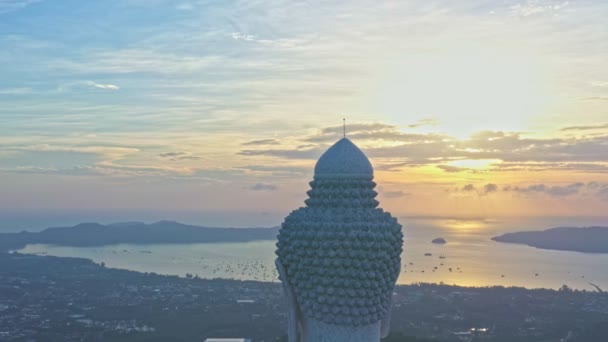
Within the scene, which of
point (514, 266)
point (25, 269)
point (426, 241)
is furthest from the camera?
point (426, 241)

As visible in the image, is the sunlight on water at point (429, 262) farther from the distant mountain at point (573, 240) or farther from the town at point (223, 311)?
the town at point (223, 311)

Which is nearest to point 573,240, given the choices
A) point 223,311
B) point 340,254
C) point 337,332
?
point 223,311

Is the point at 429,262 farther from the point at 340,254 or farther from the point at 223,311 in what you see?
the point at 340,254

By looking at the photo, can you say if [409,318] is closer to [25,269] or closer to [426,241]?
[25,269]

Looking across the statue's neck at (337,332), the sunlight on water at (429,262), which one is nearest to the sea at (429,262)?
the sunlight on water at (429,262)

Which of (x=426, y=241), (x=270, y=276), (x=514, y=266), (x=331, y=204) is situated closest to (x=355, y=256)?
(x=331, y=204)

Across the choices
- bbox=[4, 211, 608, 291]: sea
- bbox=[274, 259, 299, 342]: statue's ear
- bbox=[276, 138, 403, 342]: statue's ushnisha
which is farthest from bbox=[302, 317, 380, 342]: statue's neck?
bbox=[4, 211, 608, 291]: sea
